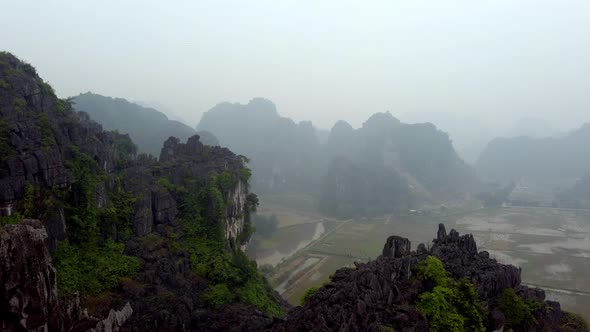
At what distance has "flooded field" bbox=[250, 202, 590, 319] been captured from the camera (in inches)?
1335

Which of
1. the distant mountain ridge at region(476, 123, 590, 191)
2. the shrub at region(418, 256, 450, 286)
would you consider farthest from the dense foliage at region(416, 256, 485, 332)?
the distant mountain ridge at region(476, 123, 590, 191)

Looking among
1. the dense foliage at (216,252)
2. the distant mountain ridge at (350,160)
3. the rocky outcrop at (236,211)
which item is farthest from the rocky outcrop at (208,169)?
the distant mountain ridge at (350,160)

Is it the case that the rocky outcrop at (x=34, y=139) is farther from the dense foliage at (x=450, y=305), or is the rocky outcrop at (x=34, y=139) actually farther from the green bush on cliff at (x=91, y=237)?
the dense foliage at (x=450, y=305)

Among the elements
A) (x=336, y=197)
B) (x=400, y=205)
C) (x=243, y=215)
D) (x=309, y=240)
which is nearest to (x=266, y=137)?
(x=336, y=197)

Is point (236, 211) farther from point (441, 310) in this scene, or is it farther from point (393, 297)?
point (441, 310)

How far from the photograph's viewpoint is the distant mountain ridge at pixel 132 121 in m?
68.6

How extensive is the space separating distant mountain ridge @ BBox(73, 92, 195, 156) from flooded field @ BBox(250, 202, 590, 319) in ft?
83.7

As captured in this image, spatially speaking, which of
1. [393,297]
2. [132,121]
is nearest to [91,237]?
[393,297]

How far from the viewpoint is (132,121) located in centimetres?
7594

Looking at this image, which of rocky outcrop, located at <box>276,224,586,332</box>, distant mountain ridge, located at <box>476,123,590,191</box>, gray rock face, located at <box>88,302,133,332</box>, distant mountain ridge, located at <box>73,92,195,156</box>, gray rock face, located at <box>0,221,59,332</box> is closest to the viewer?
gray rock face, located at <box>0,221,59,332</box>

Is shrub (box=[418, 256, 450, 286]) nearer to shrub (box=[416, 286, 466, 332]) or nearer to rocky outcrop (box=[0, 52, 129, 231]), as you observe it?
shrub (box=[416, 286, 466, 332])

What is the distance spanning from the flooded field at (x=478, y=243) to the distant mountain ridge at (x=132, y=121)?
25505mm

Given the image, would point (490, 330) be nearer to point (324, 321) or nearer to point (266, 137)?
point (324, 321)

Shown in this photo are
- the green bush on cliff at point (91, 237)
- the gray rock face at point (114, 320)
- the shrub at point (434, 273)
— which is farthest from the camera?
the green bush on cliff at point (91, 237)
